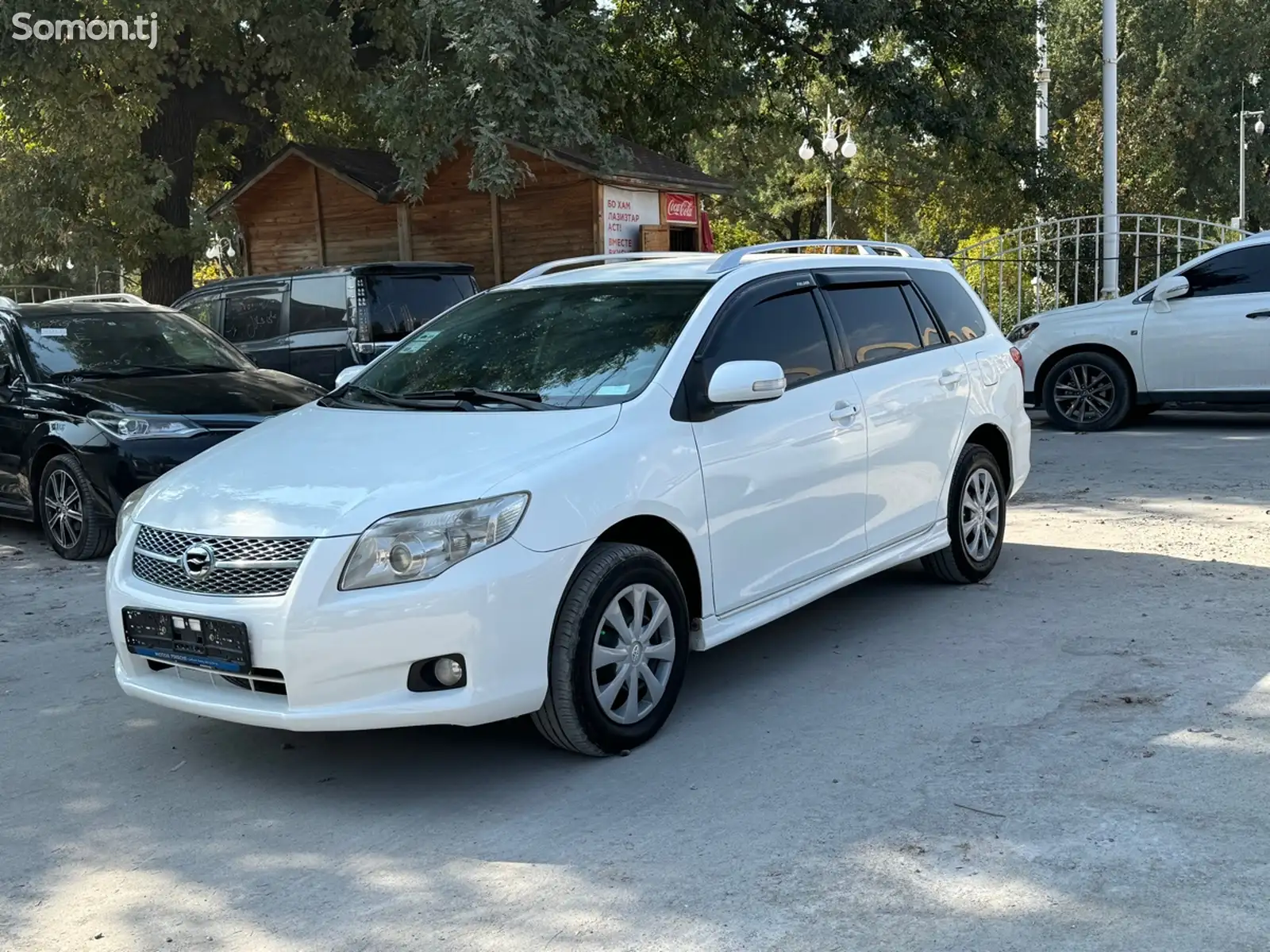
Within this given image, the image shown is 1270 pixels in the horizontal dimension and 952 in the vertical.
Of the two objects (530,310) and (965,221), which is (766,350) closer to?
(530,310)

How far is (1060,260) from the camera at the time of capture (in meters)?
17.7

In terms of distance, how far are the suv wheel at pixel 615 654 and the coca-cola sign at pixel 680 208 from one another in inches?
526

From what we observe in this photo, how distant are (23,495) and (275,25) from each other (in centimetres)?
863

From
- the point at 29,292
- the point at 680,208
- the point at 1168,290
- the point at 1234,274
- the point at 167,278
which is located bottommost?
the point at 1168,290

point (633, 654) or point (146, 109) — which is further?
point (146, 109)

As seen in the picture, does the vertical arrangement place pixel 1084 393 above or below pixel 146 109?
below

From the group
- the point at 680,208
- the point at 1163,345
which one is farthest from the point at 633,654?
the point at 680,208

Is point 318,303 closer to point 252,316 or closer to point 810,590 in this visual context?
point 252,316

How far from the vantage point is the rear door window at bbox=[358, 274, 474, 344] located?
1240cm

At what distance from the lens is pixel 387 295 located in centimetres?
1248

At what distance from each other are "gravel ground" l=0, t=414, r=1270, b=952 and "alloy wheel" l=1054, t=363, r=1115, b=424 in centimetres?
669

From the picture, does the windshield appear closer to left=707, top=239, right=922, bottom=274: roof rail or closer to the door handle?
left=707, top=239, right=922, bottom=274: roof rail

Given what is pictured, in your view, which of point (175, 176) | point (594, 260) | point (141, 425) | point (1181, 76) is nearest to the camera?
point (594, 260)

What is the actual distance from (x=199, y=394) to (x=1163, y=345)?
28.0ft
